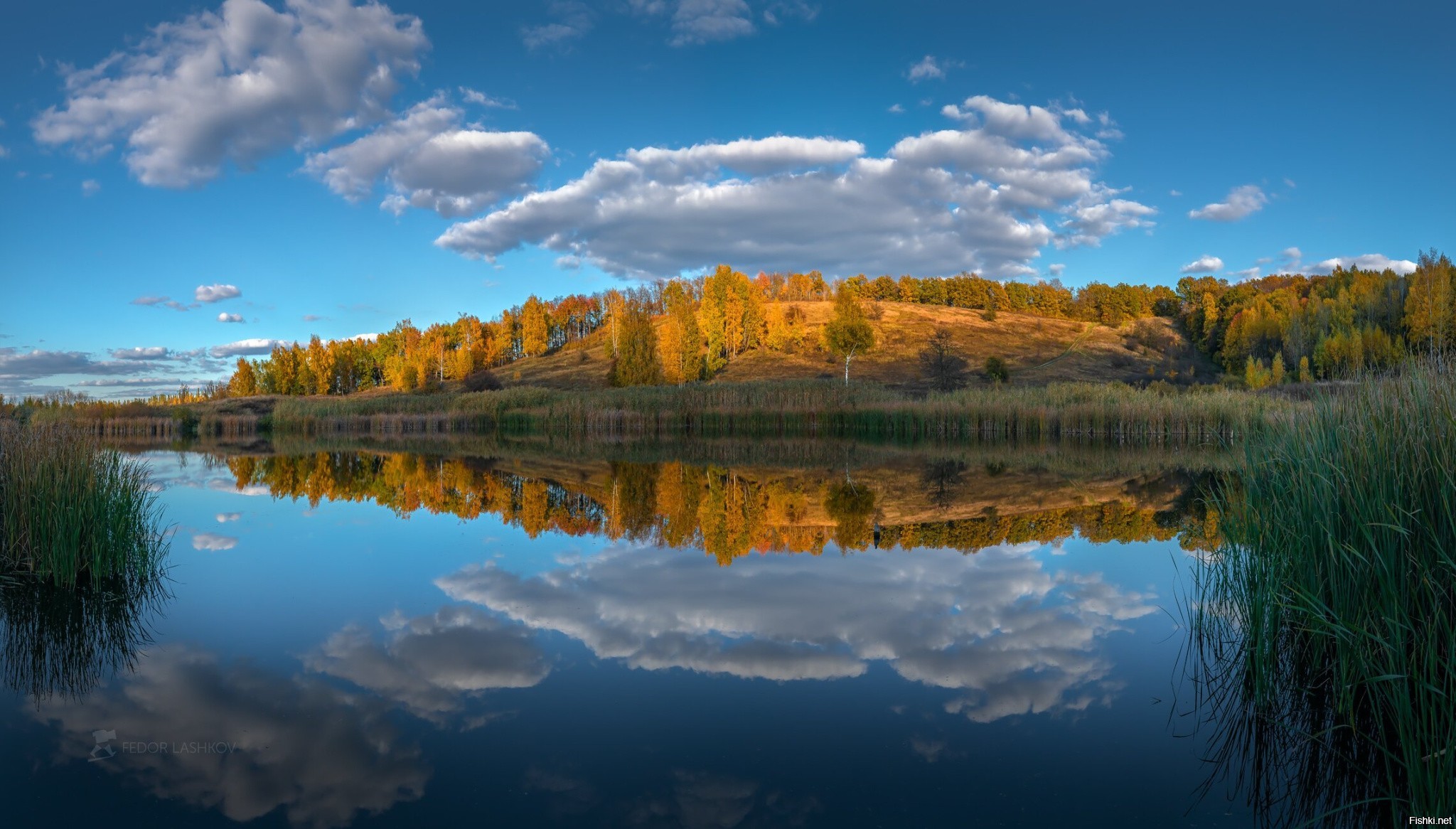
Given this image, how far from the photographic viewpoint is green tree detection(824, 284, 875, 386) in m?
49.6

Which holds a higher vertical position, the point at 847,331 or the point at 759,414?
the point at 847,331

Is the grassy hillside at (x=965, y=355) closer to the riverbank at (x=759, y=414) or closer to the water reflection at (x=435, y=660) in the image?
the riverbank at (x=759, y=414)

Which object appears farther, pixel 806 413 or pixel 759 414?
pixel 759 414

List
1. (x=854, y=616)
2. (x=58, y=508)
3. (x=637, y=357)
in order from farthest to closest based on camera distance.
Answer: (x=637, y=357) < (x=58, y=508) < (x=854, y=616)

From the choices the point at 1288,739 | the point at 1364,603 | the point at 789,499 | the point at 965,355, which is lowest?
the point at 1288,739

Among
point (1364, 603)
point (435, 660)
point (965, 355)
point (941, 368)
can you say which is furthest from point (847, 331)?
point (1364, 603)

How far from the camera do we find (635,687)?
14.7 ft

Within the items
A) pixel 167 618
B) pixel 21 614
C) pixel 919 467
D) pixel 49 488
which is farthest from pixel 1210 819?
pixel 919 467

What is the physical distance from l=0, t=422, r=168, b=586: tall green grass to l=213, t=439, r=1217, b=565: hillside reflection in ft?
14.5

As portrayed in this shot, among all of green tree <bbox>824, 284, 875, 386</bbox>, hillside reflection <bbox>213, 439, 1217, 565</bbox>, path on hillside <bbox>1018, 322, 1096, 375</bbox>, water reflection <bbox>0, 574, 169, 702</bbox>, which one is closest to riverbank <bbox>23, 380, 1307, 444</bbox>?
hillside reflection <bbox>213, 439, 1217, 565</bbox>

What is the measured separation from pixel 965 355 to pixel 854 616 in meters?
62.5

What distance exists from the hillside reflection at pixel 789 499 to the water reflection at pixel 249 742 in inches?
181

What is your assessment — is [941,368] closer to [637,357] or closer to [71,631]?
[637,357]

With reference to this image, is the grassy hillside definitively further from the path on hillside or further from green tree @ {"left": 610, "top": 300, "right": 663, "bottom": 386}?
green tree @ {"left": 610, "top": 300, "right": 663, "bottom": 386}
